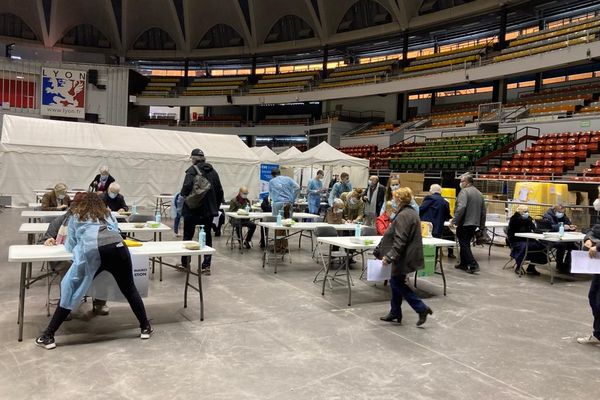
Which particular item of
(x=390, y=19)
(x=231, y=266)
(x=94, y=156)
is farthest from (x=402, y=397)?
(x=390, y=19)

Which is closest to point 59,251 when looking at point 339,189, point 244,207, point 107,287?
point 107,287

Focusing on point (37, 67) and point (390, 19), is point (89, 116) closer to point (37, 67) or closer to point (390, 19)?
point (37, 67)

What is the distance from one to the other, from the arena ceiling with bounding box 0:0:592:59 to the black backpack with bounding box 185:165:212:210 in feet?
87.5

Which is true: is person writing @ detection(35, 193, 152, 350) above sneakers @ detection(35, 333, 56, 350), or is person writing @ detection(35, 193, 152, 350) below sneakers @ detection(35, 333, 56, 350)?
above

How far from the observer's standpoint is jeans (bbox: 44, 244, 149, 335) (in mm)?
3844

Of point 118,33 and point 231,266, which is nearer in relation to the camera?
point 231,266

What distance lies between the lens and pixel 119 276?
3.98 metres

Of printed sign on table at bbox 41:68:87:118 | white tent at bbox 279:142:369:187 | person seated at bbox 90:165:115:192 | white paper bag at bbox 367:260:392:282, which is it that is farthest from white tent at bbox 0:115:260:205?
white paper bag at bbox 367:260:392:282

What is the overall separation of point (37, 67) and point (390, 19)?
2112 cm

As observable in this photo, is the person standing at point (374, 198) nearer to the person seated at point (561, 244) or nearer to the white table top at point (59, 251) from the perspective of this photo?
the person seated at point (561, 244)

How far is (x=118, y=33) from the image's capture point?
36.9 m

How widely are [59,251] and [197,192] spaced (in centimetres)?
236

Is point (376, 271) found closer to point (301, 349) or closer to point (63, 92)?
point (301, 349)

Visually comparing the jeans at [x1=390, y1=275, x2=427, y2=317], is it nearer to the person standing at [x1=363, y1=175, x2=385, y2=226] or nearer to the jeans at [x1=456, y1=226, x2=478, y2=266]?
the jeans at [x1=456, y1=226, x2=478, y2=266]
